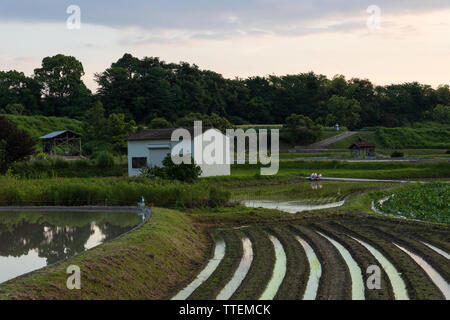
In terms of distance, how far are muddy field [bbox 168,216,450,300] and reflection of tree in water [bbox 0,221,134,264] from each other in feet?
11.2

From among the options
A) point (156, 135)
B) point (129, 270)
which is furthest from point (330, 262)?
point (156, 135)

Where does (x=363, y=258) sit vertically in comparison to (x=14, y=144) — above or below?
below

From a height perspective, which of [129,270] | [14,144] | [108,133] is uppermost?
[108,133]

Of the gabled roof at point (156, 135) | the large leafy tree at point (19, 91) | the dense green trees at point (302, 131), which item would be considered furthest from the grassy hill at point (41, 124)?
the dense green trees at point (302, 131)

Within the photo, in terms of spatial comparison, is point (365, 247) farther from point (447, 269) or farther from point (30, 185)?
point (30, 185)

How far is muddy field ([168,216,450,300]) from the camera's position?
9195mm

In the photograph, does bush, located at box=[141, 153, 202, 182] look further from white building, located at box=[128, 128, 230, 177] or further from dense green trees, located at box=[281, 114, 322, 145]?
dense green trees, located at box=[281, 114, 322, 145]

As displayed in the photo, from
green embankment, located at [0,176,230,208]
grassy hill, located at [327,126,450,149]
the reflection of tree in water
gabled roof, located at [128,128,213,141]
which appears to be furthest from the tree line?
the reflection of tree in water

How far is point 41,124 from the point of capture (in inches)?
2143

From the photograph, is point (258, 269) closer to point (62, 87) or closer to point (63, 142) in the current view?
point (63, 142)

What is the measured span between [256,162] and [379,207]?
19939mm

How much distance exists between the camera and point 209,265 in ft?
38.4

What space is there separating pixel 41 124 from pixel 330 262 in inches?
1946
